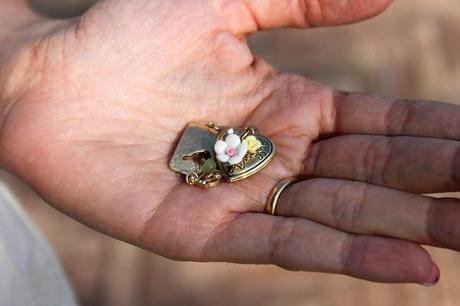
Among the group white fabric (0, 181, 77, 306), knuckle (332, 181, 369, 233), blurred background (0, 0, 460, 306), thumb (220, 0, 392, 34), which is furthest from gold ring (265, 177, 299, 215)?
blurred background (0, 0, 460, 306)

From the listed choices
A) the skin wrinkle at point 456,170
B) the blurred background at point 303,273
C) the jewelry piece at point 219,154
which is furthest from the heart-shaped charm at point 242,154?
the blurred background at point 303,273

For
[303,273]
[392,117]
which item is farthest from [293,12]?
[303,273]

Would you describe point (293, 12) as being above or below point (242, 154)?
above

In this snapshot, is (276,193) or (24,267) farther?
(24,267)

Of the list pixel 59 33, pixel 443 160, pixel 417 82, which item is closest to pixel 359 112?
pixel 443 160

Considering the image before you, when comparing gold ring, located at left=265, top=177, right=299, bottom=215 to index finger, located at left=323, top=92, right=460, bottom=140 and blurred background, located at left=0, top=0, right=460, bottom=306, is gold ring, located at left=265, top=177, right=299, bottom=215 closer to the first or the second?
index finger, located at left=323, top=92, right=460, bottom=140

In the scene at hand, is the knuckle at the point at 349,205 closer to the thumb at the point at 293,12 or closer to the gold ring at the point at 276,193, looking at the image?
the gold ring at the point at 276,193

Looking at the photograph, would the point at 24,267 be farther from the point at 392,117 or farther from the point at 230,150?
the point at 392,117
